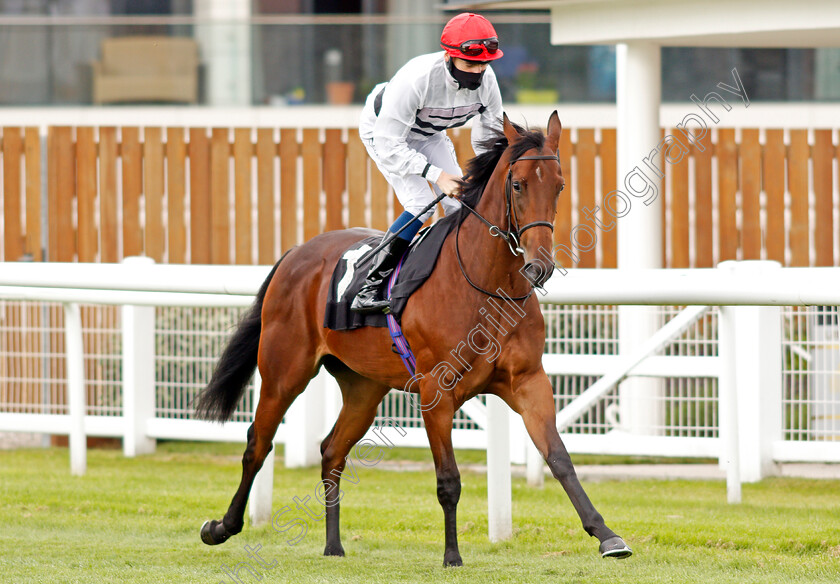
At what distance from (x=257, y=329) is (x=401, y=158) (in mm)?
1284

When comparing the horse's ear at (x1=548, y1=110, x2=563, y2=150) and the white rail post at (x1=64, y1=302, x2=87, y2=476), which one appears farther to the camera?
the white rail post at (x1=64, y1=302, x2=87, y2=476)

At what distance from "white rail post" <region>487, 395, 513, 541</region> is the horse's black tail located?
1195 millimetres

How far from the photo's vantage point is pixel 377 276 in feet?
15.2

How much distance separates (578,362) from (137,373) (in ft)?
9.36

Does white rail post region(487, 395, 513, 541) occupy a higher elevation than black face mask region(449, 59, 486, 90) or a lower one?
lower

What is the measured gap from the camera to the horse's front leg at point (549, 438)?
3.81 metres

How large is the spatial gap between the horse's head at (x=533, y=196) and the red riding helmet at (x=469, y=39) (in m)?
0.36

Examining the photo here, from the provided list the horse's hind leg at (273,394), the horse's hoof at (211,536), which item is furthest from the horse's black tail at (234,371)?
the horse's hoof at (211,536)

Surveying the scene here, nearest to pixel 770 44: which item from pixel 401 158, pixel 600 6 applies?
pixel 600 6

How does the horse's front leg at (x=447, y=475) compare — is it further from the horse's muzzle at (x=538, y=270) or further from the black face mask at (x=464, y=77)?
the black face mask at (x=464, y=77)

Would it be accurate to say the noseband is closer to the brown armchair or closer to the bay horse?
the bay horse

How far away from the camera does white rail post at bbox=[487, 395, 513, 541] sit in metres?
4.78

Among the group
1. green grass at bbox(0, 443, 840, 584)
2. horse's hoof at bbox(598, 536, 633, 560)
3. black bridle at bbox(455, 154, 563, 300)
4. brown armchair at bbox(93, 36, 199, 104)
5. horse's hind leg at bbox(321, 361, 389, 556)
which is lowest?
green grass at bbox(0, 443, 840, 584)

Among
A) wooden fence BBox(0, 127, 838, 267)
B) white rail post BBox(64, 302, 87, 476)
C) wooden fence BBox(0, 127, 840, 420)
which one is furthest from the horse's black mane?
wooden fence BBox(0, 127, 838, 267)
